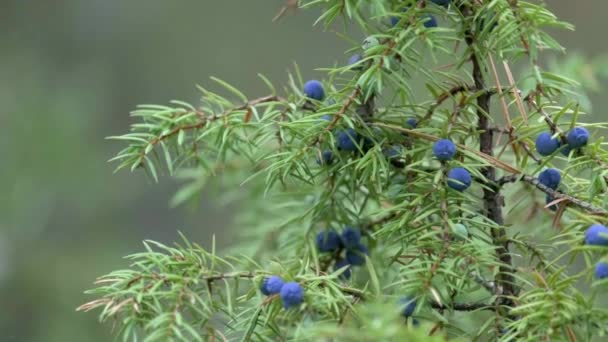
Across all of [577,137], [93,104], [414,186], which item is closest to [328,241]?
[414,186]

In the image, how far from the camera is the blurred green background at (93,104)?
91.9 inches

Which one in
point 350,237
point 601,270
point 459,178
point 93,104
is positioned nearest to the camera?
point 601,270

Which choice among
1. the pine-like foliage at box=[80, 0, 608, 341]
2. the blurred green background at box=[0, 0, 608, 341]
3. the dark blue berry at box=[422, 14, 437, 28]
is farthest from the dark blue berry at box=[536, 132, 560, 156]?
the blurred green background at box=[0, 0, 608, 341]

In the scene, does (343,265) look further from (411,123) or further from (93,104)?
(93,104)

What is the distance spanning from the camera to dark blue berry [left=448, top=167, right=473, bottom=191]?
69 centimetres

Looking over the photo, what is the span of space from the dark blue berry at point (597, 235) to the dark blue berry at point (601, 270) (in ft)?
0.04

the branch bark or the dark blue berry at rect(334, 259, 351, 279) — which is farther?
the dark blue berry at rect(334, 259, 351, 279)

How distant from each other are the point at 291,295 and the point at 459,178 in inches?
6.1

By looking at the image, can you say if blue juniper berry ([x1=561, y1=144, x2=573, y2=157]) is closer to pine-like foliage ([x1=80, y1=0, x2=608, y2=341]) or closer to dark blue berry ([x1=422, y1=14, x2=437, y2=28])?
pine-like foliage ([x1=80, y1=0, x2=608, y2=341])

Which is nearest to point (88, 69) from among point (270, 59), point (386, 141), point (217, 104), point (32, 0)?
point (32, 0)

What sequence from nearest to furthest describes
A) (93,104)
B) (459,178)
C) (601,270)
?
(601,270)
(459,178)
(93,104)

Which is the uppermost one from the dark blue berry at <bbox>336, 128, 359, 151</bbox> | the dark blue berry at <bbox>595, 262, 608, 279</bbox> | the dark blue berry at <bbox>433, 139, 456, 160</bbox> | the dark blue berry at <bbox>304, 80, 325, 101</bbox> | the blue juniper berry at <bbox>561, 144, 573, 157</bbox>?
the dark blue berry at <bbox>304, 80, 325, 101</bbox>

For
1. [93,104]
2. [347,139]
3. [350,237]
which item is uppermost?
[347,139]

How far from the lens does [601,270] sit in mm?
586
